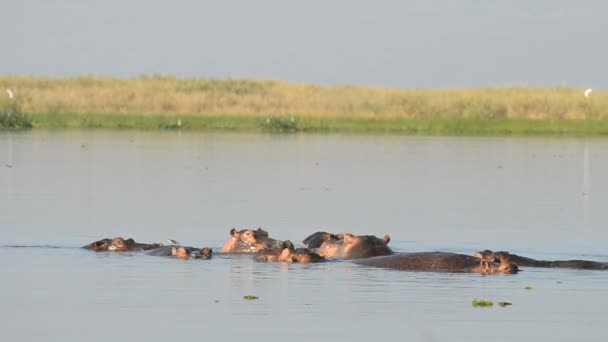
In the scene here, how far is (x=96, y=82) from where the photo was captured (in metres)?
72.1

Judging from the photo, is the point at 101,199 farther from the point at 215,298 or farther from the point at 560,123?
the point at 560,123

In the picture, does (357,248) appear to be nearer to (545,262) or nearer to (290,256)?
(290,256)

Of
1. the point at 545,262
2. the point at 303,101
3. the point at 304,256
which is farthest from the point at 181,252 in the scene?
the point at 303,101

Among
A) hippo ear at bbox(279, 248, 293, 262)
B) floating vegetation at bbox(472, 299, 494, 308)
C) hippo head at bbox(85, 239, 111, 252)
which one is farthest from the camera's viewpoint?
hippo head at bbox(85, 239, 111, 252)

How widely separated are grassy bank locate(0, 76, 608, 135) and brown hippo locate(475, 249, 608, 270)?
38.7m

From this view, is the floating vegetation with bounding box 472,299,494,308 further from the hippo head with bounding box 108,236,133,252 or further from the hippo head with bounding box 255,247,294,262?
the hippo head with bounding box 108,236,133,252

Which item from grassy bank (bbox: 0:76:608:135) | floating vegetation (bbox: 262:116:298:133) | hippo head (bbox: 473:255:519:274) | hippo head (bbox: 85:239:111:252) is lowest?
hippo head (bbox: 473:255:519:274)

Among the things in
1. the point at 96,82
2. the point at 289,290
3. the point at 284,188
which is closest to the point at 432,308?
the point at 289,290

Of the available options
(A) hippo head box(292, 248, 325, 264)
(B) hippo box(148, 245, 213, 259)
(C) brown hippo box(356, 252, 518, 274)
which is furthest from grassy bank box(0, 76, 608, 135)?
(C) brown hippo box(356, 252, 518, 274)

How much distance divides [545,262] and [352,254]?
207 centimetres

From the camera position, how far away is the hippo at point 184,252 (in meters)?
16.4

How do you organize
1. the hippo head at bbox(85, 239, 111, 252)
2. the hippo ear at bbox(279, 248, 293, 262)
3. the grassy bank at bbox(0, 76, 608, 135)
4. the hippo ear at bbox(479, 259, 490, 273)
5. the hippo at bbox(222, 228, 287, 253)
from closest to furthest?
the hippo ear at bbox(479, 259, 490, 273), the hippo ear at bbox(279, 248, 293, 262), the hippo head at bbox(85, 239, 111, 252), the hippo at bbox(222, 228, 287, 253), the grassy bank at bbox(0, 76, 608, 135)

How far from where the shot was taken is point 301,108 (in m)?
62.5

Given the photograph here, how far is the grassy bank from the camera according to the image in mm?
56688
